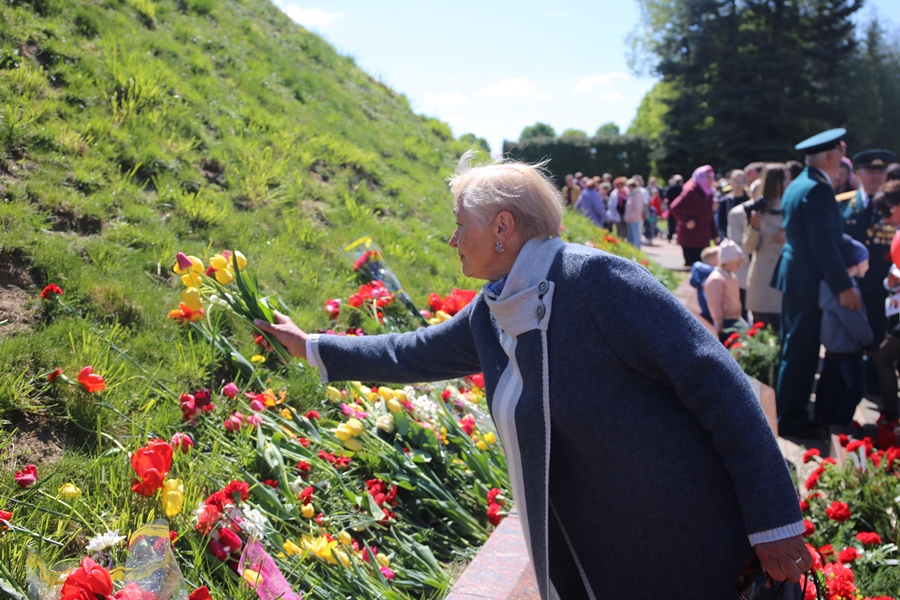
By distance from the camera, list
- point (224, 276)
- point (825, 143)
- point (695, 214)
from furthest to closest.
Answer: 1. point (695, 214)
2. point (825, 143)
3. point (224, 276)

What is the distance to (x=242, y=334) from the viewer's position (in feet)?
11.6

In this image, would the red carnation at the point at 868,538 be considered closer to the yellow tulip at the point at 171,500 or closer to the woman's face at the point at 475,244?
the woman's face at the point at 475,244

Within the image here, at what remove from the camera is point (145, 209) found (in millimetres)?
4031

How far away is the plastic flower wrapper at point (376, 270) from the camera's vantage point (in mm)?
4531

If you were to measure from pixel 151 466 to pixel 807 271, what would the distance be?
4.58 metres

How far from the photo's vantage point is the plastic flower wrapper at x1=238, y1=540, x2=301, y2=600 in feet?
7.29

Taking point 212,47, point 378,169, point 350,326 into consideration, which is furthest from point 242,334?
point 212,47

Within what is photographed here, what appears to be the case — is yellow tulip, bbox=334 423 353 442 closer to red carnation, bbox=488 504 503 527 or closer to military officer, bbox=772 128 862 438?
red carnation, bbox=488 504 503 527

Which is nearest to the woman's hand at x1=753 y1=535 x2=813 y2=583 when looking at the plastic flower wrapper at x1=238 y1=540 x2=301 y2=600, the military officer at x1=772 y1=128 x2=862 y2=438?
the plastic flower wrapper at x1=238 y1=540 x2=301 y2=600

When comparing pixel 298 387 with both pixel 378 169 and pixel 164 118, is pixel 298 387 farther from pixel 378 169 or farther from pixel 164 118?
pixel 378 169

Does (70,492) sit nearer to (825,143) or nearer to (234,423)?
(234,423)

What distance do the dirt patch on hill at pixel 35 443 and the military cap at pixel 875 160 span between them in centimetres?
626

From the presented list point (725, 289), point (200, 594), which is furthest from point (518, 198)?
point (725, 289)

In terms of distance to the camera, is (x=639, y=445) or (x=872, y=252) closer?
(x=639, y=445)
